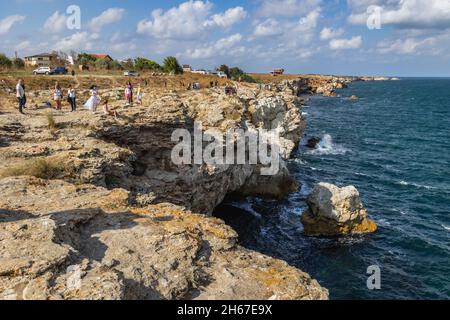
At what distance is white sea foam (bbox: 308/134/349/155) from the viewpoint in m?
66.5

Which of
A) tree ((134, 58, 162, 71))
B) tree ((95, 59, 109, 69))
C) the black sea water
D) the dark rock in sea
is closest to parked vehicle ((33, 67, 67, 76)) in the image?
tree ((95, 59, 109, 69))

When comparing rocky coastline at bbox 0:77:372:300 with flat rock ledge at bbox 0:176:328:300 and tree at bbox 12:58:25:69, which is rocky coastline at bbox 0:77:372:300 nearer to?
flat rock ledge at bbox 0:176:328:300

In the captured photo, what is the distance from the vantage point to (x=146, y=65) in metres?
102

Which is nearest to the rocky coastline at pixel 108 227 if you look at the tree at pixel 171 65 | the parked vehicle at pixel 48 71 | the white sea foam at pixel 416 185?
the white sea foam at pixel 416 185

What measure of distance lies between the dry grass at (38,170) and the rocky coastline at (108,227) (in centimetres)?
5

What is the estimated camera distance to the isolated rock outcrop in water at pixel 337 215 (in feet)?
111

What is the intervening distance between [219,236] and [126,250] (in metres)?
3.54

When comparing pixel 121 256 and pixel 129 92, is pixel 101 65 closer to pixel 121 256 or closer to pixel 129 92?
pixel 129 92

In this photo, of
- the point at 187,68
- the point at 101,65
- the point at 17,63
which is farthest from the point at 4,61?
the point at 187,68

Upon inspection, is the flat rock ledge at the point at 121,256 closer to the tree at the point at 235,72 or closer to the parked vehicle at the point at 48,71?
the parked vehicle at the point at 48,71

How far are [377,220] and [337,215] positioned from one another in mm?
6242

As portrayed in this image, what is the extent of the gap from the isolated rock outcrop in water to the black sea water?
→ 1.05 meters

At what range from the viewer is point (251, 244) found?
106 ft
